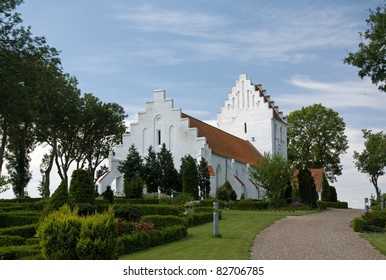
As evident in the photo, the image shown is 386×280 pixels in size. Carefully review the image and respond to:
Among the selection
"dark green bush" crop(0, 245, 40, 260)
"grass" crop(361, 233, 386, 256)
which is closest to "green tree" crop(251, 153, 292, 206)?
"grass" crop(361, 233, 386, 256)

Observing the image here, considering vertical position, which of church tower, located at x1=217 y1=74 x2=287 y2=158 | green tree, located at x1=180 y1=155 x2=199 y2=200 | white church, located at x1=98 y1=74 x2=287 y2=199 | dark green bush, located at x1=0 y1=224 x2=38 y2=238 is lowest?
dark green bush, located at x1=0 y1=224 x2=38 y2=238

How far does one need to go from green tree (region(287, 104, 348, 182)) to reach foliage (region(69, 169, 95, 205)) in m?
48.4

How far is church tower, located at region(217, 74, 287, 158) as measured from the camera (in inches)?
2534

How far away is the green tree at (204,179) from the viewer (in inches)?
1703

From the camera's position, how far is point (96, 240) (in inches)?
378

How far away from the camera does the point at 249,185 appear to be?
5612cm

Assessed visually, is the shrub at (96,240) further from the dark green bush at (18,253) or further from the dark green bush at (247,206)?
the dark green bush at (247,206)

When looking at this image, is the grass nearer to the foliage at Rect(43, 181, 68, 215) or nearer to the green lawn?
the green lawn

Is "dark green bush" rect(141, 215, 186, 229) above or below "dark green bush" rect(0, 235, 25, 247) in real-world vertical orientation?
above

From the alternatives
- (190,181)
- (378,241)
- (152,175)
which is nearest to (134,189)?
(190,181)

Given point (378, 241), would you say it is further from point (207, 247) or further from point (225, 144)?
point (225, 144)

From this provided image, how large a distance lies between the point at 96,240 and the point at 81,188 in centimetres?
1398

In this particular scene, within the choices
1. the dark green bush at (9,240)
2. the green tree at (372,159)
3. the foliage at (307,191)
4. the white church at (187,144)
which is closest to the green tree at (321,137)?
the green tree at (372,159)

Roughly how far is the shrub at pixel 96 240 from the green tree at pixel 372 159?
60063 millimetres
